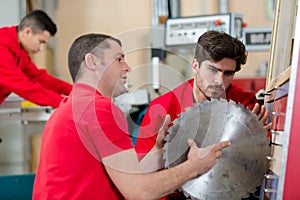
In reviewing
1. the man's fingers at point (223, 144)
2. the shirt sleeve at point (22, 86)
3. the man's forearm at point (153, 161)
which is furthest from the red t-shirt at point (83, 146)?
the shirt sleeve at point (22, 86)

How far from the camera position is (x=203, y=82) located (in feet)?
4.75

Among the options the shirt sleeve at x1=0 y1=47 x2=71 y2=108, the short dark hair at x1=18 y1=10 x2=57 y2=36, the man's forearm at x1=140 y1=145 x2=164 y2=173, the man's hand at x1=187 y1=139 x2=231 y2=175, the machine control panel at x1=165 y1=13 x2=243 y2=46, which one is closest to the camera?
the man's hand at x1=187 y1=139 x2=231 y2=175

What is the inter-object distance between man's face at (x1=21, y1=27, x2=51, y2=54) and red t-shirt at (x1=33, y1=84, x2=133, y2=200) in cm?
167

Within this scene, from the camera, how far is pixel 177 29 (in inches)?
128

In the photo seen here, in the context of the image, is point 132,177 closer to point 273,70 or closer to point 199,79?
point 199,79

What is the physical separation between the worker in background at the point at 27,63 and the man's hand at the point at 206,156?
1.63 meters

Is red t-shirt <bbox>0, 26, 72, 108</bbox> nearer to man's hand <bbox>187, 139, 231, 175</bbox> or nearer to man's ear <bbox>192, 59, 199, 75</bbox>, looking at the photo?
man's ear <bbox>192, 59, 199, 75</bbox>

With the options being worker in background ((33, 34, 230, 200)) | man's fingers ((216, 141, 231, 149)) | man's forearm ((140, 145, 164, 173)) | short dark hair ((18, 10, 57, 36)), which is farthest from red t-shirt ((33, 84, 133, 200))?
short dark hair ((18, 10, 57, 36))

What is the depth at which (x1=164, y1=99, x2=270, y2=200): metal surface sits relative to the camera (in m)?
1.15

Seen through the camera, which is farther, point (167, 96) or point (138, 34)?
point (167, 96)

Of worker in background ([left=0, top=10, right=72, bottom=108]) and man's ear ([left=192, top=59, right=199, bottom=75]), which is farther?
worker in background ([left=0, top=10, right=72, bottom=108])

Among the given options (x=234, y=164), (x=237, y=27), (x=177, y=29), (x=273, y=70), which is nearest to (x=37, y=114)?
(x=177, y=29)

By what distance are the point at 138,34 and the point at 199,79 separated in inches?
13.6

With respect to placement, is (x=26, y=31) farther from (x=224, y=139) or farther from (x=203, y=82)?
(x=224, y=139)
